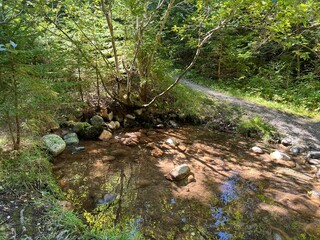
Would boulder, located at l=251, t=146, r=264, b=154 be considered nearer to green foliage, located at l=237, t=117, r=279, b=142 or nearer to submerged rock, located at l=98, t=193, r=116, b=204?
green foliage, located at l=237, t=117, r=279, b=142

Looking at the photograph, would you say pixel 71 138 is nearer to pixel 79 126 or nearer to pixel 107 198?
pixel 79 126

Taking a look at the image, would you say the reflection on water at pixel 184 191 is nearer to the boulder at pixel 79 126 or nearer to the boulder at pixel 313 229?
the boulder at pixel 313 229

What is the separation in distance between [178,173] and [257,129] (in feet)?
8.80

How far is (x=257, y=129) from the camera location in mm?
5527

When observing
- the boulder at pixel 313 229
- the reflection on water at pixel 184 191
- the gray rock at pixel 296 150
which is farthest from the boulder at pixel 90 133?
the gray rock at pixel 296 150

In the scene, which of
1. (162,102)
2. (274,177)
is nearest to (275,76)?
(162,102)

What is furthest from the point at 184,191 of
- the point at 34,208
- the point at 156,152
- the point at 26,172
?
the point at 26,172

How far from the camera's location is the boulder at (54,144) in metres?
3.98

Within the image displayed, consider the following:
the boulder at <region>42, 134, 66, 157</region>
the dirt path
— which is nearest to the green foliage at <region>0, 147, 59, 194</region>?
the boulder at <region>42, 134, 66, 157</region>

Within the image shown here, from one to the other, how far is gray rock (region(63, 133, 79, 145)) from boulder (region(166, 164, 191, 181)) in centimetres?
194

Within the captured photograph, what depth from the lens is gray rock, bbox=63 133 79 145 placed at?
4539 mm

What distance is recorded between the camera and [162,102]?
6273mm

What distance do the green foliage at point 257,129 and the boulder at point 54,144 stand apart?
3.80m

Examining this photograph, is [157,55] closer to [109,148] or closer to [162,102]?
[162,102]
